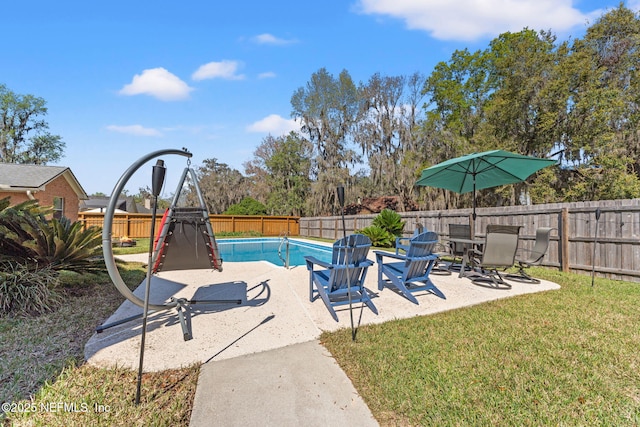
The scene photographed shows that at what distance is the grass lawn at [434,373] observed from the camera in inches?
68.8

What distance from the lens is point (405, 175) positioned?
17.9 m

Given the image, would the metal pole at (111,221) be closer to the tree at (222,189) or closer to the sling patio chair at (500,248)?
the sling patio chair at (500,248)

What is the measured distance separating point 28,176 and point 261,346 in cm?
1433

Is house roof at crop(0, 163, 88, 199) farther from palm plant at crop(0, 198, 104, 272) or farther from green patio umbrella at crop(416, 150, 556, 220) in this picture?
green patio umbrella at crop(416, 150, 556, 220)

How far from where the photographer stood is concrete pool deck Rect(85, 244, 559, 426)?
1822mm

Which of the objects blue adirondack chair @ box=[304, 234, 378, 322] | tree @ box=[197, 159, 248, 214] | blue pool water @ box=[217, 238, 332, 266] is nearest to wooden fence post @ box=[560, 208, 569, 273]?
blue adirondack chair @ box=[304, 234, 378, 322]

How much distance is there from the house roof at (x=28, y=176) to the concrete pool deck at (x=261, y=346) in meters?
9.96

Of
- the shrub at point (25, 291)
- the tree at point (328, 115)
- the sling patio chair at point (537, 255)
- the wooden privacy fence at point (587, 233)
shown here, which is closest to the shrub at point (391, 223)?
the wooden privacy fence at point (587, 233)

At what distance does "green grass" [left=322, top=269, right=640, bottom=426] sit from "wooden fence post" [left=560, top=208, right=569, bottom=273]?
9.43ft

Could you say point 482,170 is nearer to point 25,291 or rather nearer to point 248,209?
point 25,291

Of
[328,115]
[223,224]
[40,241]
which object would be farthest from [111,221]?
[328,115]

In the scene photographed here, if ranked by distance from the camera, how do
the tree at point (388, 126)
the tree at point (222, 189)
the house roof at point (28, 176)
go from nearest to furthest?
1. the house roof at point (28, 176)
2. the tree at point (388, 126)
3. the tree at point (222, 189)

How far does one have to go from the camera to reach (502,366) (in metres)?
2.27

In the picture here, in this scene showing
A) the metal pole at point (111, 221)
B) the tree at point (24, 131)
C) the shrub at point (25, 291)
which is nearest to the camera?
the metal pole at point (111, 221)
